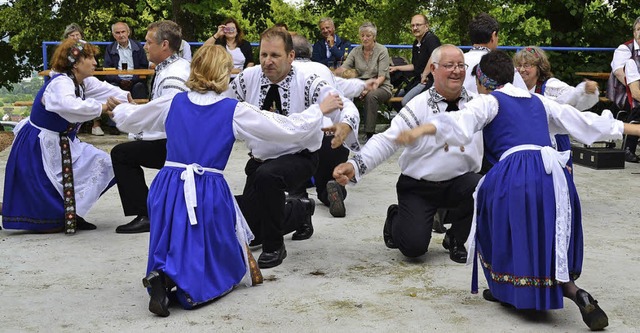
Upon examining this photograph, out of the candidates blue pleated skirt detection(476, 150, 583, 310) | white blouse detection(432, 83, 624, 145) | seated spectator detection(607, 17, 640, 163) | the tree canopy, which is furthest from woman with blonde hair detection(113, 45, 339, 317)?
the tree canopy

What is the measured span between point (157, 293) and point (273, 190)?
3.63 ft

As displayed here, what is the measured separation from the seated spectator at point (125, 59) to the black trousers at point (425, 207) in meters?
6.40

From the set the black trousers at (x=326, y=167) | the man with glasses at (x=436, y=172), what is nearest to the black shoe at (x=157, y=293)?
the man with glasses at (x=436, y=172)

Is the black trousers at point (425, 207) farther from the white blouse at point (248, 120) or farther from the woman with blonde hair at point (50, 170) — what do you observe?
the woman with blonde hair at point (50, 170)

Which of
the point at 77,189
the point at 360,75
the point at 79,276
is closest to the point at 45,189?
the point at 77,189

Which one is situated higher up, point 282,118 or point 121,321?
point 282,118

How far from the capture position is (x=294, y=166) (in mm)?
5500

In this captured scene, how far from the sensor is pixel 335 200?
6.95 m

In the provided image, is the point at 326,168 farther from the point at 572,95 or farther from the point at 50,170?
the point at 572,95

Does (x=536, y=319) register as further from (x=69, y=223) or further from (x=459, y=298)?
(x=69, y=223)

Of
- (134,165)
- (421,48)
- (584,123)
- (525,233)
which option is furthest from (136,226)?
(421,48)

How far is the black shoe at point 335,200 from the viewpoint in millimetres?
6930

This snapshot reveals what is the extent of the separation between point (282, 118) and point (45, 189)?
7.49ft

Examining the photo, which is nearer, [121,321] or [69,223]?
[121,321]
